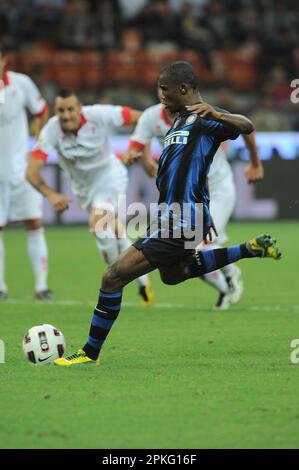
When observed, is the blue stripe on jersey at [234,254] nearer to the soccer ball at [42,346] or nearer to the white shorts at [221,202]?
the soccer ball at [42,346]

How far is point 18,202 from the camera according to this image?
11211 mm

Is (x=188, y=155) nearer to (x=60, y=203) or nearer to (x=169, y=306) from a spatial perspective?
(x=60, y=203)

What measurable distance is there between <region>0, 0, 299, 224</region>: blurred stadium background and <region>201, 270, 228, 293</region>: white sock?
928 centimetres

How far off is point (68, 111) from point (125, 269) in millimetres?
3566

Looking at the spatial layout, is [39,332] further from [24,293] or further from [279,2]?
[279,2]

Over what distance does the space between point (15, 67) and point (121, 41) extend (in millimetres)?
2502

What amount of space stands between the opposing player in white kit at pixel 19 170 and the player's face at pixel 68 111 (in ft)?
3.68

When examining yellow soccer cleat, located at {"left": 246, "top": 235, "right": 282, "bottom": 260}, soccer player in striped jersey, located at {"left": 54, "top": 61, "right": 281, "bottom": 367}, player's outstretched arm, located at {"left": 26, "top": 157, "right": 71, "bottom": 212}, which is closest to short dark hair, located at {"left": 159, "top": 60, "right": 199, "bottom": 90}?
soccer player in striped jersey, located at {"left": 54, "top": 61, "right": 281, "bottom": 367}

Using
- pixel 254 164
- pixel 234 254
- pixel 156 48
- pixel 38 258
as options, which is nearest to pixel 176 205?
pixel 234 254

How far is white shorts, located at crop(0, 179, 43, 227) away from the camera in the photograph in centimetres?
1116

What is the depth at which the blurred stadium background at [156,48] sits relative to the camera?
20.5 metres

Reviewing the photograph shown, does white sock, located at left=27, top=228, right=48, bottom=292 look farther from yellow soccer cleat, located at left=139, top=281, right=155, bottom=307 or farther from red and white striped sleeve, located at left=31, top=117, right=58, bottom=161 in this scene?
red and white striped sleeve, located at left=31, top=117, right=58, bottom=161

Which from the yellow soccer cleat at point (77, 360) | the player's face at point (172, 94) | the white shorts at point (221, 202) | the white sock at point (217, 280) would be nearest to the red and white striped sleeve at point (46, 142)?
the white shorts at point (221, 202)

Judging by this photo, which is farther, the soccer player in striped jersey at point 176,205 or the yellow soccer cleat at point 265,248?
the yellow soccer cleat at point 265,248
